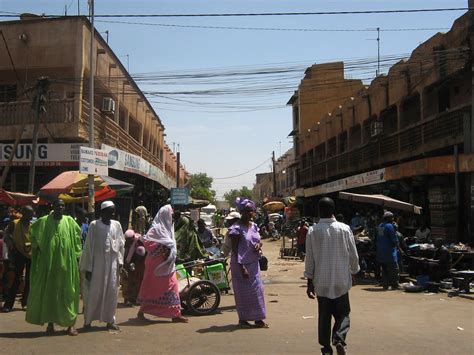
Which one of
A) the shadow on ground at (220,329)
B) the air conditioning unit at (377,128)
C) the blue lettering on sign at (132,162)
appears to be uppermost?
the air conditioning unit at (377,128)

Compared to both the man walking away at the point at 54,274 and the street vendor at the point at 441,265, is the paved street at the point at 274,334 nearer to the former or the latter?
the man walking away at the point at 54,274

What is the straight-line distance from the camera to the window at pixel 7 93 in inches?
876

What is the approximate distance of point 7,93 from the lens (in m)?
22.3

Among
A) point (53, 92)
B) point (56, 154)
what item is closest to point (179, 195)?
point (53, 92)

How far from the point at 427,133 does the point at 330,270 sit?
14.9 meters

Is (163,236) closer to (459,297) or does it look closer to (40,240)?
(40,240)

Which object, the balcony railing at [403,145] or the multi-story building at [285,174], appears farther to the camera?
the multi-story building at [285,174]

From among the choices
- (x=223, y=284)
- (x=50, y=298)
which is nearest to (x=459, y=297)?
(x=223, y=284)

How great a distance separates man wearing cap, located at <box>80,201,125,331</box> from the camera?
726cm

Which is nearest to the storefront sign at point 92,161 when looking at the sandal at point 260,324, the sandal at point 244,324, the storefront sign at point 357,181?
the sandal at point 244,324

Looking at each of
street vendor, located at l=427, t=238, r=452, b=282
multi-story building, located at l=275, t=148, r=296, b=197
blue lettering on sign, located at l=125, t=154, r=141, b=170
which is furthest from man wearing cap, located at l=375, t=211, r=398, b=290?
multi-story building, located at l=275, t=148, r=296, b=197

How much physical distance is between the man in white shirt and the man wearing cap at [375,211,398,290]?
23.8ft

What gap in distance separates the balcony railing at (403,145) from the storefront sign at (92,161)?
10.4 meters

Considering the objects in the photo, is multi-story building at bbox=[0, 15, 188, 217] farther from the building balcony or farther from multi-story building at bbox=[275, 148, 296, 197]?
multi-story building at bbox=[275, 148, 296, 197]
